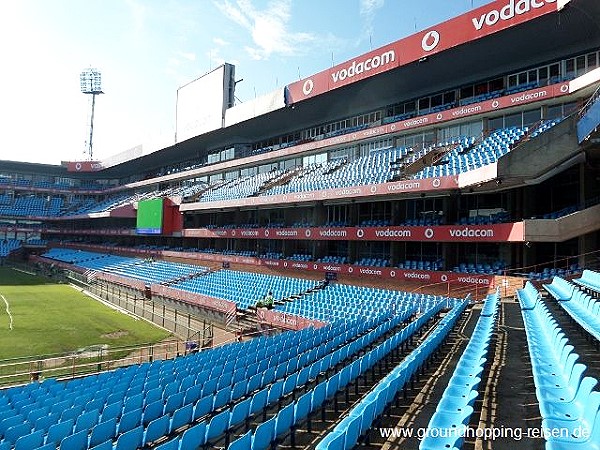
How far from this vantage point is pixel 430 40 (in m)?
24.2

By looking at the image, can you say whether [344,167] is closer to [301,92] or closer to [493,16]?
[301,92]

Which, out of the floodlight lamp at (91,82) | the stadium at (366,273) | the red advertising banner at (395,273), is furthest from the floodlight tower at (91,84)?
the red advertising banner at (395,273)

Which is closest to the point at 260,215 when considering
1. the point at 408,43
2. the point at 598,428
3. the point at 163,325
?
the point at 163,325

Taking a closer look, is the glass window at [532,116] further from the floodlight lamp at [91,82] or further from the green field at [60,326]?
the floodlight lamp at [91,82]

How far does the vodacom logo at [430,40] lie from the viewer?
23.9 m

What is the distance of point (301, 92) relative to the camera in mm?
32719

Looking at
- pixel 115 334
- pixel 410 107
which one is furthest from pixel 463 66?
pixel 115 334

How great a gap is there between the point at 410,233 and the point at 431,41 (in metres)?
10.7

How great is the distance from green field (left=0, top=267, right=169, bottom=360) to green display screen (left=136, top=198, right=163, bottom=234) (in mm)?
11603

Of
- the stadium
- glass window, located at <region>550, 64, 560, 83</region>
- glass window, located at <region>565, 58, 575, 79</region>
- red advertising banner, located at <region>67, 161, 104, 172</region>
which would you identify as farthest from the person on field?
red advertising banner, located at <region>67, 161, 104, 172</region>

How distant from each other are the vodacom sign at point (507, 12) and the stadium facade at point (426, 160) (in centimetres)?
6

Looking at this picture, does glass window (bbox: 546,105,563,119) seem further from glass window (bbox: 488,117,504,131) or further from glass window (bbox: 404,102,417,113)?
glass window (bbox: 404,102,417,113)

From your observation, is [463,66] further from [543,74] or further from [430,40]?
[543,74]

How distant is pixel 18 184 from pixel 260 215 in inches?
1799
